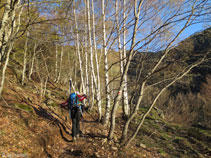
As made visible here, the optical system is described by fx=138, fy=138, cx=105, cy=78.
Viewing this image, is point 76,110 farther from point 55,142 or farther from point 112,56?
point 112,56

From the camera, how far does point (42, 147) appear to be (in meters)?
A: 3.71

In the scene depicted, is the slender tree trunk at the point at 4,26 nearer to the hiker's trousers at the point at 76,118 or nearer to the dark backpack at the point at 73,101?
the dark backpack at the point at 73,101

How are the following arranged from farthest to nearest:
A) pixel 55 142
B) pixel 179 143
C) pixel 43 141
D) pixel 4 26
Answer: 1. pixel 179 143
2. pixel 55 142
3. pixel 43 141
4. pixel 4 26

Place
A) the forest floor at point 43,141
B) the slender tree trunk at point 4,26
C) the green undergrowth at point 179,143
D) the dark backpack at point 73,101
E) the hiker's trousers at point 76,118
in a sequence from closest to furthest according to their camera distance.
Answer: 1. the slender tree trunk at point 4,26
2. the forest floor at point 43,141
3. the hiker's trousers at point 76,118
4. the dark backpack at point 73,101
5. the green undergrowth at point 179,143

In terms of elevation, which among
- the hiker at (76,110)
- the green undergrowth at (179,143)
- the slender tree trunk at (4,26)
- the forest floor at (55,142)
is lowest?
the green undergrowth at (179,143)

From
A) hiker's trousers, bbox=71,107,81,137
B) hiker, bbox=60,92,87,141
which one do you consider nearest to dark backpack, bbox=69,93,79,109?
hiker, bbox=60,92,87,141

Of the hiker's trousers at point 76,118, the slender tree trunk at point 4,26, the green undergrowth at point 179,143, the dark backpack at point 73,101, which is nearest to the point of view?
the slender tree trunk at point 4,26

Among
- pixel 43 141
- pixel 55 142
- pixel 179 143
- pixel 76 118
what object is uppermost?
pixel 76 118

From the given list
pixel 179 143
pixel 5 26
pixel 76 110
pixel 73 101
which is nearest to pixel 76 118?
pixel 76 110

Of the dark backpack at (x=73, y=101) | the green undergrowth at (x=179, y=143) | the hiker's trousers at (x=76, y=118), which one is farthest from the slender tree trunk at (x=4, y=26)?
the green undergrowth at (x=179, y=143)

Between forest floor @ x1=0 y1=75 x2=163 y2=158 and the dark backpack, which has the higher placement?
the dark backpack

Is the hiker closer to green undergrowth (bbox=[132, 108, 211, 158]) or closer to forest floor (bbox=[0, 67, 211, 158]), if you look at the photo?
forest floor (bbox=[0, 67, 211, 158])

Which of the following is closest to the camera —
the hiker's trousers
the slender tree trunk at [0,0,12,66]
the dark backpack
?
the slender tree trunk at [0,0,12,66]

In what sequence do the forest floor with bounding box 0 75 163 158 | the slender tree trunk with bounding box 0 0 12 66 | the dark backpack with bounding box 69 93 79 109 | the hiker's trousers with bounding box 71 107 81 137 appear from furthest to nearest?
the dark backpack with bounding box 69 93 79 109 < the hiker's trousers with bounding box 71 107 81 137 < the forest floor with bounding box 0 75 163 158 < the slender tree trunk with bounding box 0 0 12 66
